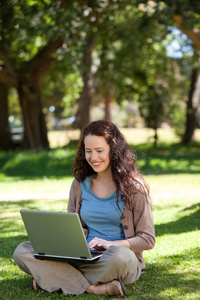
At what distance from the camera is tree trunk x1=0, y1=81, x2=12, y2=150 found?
20.1 m

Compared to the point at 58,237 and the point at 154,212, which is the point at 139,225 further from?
the point at 154,212

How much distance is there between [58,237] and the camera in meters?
3.72

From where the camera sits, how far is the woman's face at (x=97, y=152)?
400cm

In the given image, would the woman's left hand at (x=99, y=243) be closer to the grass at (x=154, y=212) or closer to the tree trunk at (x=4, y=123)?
the grass at (x=154, y=212)

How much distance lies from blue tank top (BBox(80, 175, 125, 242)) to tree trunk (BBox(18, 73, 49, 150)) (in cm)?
1455

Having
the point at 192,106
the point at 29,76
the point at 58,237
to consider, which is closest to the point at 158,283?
the point at 58,237

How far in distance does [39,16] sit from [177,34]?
7.99 metres

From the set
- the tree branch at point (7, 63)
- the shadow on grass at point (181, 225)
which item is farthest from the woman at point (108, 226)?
the tree branch at point (7, 63)

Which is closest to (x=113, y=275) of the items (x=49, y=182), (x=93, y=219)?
(x=93, y=219)

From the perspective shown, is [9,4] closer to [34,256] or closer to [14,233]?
[14,233]

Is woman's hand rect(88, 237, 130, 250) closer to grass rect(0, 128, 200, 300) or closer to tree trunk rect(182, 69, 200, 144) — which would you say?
grass rect(0, 128, 200, 300)

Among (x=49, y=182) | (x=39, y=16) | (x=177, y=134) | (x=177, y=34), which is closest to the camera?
(x=49, y=182)

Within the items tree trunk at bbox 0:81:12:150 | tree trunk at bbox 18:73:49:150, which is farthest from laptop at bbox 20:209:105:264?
tree trunk at bbox 0:81:12:150

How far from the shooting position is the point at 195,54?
18.6 meters
